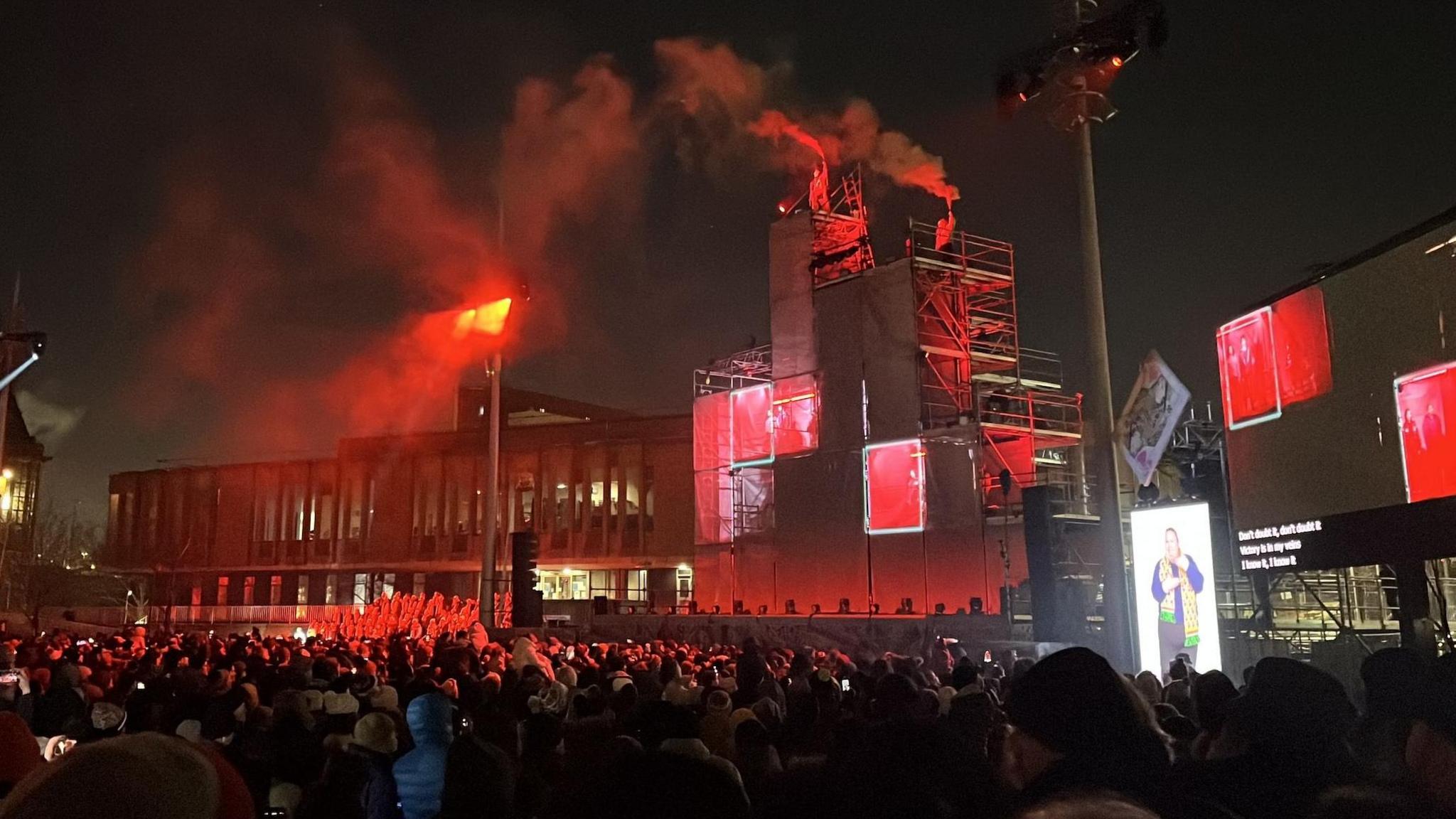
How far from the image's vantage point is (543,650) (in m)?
16.8

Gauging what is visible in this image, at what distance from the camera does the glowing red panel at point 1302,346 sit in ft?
48.8

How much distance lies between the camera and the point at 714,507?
4103cm

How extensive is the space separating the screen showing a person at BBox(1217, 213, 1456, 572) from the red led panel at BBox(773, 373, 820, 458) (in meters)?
20.5

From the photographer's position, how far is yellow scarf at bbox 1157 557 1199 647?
14047mm

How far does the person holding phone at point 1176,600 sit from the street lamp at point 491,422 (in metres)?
16.4

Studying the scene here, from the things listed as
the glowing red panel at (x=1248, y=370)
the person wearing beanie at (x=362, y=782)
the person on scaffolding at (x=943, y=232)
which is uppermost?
the person on scaffolding at (x=943, y=232)

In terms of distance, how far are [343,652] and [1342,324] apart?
13.4 meters

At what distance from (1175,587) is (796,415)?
940 inches

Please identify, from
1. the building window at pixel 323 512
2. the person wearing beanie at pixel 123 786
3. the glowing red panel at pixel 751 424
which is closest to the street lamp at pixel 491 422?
the glowing red panel at pixel 751 424

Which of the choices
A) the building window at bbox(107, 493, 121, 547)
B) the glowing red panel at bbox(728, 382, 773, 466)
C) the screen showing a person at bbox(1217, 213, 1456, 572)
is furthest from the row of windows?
the screen showing a person at bbox(1217, 213, 1456, 572)

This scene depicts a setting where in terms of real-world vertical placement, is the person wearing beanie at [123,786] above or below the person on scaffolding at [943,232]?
below

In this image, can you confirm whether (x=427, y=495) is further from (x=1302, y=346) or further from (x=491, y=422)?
(x=1302, y=346)

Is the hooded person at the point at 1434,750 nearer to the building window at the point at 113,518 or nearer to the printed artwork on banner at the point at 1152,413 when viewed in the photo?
the printed artwork on banner at the point at 1152,413

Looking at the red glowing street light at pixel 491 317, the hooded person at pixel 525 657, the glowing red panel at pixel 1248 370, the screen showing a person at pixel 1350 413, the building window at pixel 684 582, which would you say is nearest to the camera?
the hooded person at pixel 525 657
